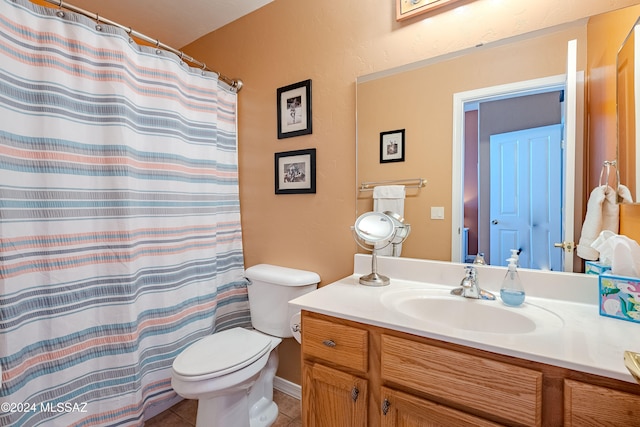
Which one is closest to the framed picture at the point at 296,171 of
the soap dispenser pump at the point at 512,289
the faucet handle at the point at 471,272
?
the faucet handle at the point at 471,272

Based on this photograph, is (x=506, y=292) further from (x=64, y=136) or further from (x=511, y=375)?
(x=64, y=136)

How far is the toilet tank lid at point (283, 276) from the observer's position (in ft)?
5.33

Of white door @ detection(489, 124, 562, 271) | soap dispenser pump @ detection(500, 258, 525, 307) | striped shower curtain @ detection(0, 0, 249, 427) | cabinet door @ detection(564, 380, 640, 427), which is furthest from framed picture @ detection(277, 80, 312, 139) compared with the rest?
cabinet door @ detection(564, 380, 640, 427)

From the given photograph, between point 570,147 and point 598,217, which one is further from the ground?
point 570,147

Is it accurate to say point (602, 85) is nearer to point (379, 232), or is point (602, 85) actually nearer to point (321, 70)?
point (379, 232)

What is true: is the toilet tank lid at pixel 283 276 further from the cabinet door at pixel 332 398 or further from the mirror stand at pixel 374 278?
the cabinet door at pixel 332 398

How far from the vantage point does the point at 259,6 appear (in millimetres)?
1885

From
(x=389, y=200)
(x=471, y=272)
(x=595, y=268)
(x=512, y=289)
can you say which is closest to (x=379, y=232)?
(x=389, y=200)

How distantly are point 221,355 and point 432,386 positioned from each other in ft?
3.05

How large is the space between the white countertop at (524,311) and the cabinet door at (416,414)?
0.66 ft

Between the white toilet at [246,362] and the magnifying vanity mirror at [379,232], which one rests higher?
the magnifying vanity mirror at [379,232]

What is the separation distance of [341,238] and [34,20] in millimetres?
1572

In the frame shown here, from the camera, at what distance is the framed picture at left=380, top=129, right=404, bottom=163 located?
146 cm

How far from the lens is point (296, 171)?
1.79 meters
